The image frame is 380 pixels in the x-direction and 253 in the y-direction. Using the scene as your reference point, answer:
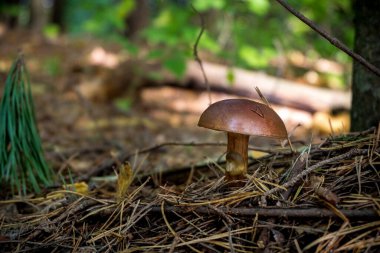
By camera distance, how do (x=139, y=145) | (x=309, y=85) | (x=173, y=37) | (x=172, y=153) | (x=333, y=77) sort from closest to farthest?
(x=172, y=153) → (x=139, y=145) → (x=173, y=37) → (x=333, y=77) → (x=309, y=85)

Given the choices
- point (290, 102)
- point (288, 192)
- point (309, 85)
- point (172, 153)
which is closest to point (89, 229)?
point (288, 192)

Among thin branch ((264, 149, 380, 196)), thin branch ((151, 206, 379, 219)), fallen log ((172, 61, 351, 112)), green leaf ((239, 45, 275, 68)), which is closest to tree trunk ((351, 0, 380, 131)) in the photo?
thin branch ((264, 149, 380, 196))

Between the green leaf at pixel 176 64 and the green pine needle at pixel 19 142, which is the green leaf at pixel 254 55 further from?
the green pine needle at pixel 19 142

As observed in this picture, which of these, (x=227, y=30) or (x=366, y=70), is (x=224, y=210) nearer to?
(x=366, y=70)

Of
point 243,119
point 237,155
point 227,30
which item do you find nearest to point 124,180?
point 237,155

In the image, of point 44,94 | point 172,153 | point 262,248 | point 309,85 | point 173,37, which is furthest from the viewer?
point 309,85

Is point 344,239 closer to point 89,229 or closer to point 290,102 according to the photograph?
point 89,229
